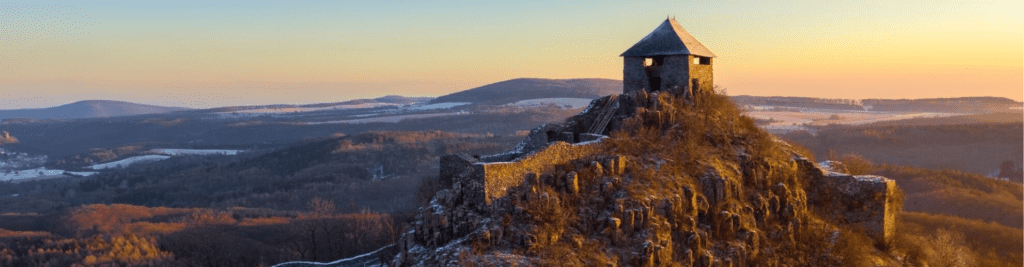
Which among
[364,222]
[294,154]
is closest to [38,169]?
[294,154]

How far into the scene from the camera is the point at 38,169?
602 ft

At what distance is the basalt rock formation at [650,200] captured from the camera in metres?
23.9

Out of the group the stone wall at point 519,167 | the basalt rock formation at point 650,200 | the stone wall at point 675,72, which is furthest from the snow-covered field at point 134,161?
the stone wall at point 519,167

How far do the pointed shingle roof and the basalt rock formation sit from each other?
2.14 metres

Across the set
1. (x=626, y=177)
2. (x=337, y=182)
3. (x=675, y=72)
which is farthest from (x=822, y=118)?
(x=626, y=177)

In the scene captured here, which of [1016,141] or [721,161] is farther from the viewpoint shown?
[1016,141]

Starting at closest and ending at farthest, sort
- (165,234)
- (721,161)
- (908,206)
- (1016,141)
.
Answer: (721,161)
(908,206)
(165,234)
(1016,141)

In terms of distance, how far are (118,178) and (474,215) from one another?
152m

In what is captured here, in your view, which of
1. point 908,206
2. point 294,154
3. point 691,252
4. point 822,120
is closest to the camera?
point 691,252

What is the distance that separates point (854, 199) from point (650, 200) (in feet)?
34.6

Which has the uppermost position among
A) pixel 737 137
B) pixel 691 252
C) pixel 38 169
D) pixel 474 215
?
pixel 737 137

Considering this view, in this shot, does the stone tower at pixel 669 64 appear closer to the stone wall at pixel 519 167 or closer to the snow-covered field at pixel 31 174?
the stone wall at pixel 519 167

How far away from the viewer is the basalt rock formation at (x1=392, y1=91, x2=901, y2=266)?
78.3ft

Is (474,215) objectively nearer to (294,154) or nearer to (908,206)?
(908,206)
